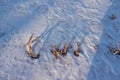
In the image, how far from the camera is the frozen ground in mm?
3812

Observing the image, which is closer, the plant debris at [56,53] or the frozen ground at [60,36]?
the frozen ground at [60,36]

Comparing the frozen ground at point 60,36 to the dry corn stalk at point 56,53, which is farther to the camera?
the dry corn stalk at point 56,53

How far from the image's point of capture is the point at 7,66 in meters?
3.88

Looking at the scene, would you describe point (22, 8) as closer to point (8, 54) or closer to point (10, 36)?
point (10, 36)

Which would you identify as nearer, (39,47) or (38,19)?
(39,47)

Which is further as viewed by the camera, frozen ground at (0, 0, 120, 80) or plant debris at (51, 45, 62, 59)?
plant debris at (51, 45, 62, 59)

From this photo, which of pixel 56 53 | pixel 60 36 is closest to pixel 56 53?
pixel 56 53

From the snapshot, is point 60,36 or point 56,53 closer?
point 56,53

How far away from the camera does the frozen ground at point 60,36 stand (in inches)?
150

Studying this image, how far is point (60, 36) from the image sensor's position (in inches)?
173

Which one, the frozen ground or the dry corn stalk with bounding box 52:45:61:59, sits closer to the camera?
the frozen ground

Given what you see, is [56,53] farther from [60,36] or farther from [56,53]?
[60,36]

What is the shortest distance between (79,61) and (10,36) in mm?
1405

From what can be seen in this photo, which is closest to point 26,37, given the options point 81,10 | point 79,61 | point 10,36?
point 10,36
